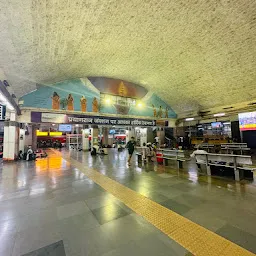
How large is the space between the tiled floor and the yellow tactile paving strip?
0.12 meters

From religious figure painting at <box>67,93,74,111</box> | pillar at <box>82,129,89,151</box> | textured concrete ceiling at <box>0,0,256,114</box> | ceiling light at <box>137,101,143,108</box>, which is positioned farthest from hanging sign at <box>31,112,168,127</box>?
pillar at <box>82,129,89,151</box>

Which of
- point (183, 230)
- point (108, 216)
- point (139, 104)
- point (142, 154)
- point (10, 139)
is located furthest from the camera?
point (139, 104)

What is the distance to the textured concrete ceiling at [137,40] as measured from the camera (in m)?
4.49

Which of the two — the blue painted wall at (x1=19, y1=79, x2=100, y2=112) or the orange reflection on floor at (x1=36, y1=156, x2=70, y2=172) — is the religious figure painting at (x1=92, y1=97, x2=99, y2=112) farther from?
the orange reflection on floor at (x1=36, y1=156, x2=70, y2=172)

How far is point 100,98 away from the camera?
12.1 m

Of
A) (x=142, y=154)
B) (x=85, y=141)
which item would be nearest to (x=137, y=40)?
(x=142, y=154)

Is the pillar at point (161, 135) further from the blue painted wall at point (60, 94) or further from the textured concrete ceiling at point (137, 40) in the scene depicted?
the blue painted wall at point (60, 94)

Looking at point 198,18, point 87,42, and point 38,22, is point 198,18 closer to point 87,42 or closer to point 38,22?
point 87,42

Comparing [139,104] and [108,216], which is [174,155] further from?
[139,104]

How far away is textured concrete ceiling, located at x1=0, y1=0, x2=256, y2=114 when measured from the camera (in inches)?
177

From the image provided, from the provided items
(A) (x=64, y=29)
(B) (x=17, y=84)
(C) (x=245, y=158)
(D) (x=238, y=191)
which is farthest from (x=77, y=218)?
(B) (x=17, y=84)

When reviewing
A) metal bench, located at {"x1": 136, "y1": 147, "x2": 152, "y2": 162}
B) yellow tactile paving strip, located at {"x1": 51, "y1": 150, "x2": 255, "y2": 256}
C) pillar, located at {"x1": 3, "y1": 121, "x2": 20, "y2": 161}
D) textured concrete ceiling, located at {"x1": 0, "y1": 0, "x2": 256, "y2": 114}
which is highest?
textured concrete ceiling, located at {"x1": 0, "y1": 0, "x2": 256, "y2": 114}

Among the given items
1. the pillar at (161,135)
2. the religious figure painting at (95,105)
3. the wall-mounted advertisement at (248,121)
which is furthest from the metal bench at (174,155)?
the pillar at (161,135)

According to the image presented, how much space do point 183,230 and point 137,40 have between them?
789 centimetres
